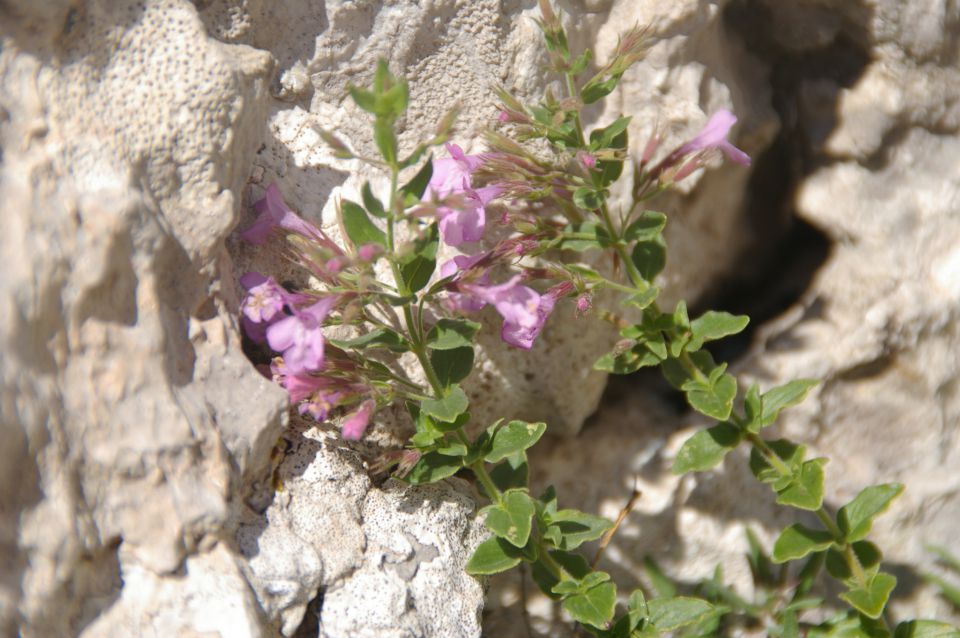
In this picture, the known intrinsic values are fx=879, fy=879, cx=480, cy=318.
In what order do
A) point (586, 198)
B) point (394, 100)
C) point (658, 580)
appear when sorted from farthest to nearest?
1. point (658, 580)
2. point (586, 198)
3. point (394, 100)

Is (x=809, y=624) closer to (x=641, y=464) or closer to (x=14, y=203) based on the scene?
(x=641, y=464)

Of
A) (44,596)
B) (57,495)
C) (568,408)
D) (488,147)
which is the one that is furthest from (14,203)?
(568,408)

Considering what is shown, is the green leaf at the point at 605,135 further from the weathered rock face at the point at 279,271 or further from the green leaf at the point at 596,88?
the weathered rock face at the point at 279,271

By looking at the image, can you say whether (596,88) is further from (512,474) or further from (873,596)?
(873,596)

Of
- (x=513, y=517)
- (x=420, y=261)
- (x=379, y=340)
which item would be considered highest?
(x=420, y=261)

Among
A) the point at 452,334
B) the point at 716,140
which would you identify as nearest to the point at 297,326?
the point at 452,334

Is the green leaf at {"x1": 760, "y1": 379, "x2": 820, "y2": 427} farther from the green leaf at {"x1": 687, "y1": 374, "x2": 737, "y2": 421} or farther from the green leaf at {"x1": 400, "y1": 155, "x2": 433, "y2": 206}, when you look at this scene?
the green leaf at {"x1": 400, "y1": 155, "x2": 433, "y2": 206}
